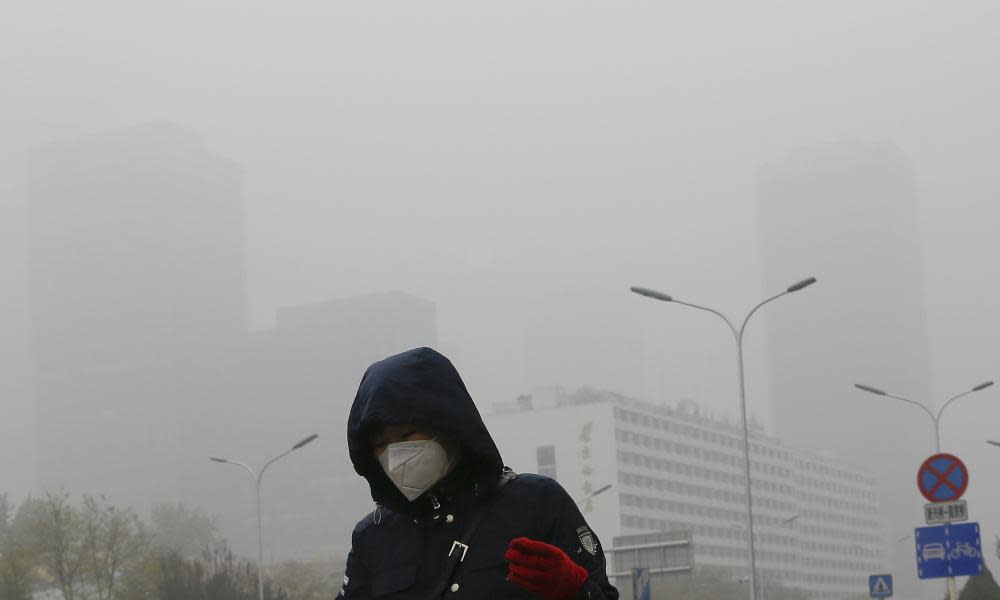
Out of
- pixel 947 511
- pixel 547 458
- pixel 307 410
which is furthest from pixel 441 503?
pixel 307 410

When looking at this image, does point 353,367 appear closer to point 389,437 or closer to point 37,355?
point 37,355

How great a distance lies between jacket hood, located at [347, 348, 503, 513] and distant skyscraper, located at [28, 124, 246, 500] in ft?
474

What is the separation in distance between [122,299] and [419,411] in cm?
15570

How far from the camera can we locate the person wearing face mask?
2709 mm

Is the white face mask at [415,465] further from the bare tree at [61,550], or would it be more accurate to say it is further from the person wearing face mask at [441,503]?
the bare tree at [61,550]

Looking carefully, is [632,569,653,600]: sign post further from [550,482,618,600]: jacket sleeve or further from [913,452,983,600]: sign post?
[550,482,618,600]: jacket sleeve

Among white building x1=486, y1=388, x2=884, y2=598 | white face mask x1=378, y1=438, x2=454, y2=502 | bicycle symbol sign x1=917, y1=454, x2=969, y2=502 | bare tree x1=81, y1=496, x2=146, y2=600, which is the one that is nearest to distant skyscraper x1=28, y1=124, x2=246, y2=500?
white building x1=486, y1=388, x2=884, y2=598

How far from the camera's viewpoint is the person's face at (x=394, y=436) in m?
2.78

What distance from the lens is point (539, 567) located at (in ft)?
8.44

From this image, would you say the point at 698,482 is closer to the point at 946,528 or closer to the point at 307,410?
the point at 307,410

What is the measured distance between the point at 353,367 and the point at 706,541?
51.3m

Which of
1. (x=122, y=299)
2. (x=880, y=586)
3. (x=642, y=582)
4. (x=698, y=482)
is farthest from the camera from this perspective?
(x=122, y=299)

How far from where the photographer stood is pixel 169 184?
15700 cm

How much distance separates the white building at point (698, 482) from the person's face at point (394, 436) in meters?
102
